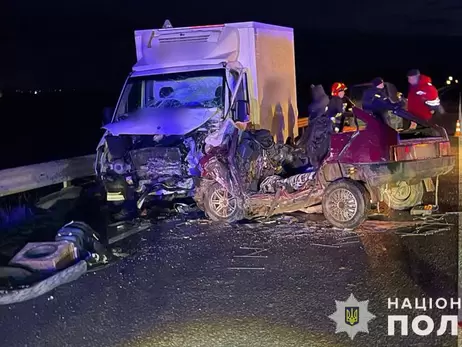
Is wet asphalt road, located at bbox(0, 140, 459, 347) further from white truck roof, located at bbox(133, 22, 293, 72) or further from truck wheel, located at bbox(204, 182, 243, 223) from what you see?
white truck roof, located at bbox(133, 22, 293, 72)

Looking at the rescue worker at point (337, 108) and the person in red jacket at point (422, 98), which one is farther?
the person in red jacket at point (422, 98)

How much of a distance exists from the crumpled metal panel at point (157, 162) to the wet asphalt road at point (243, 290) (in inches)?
57.4

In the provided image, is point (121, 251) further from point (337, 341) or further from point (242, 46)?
point (242, 46)

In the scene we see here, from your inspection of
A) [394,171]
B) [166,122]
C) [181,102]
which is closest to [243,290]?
[394,171]

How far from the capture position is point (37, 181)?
9.73 meters

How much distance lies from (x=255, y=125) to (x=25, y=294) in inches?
231

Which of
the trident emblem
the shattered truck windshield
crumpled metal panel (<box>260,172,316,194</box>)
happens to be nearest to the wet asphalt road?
the trident emblem

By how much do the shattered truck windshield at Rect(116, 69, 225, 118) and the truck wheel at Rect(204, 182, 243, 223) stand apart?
5.16 ft

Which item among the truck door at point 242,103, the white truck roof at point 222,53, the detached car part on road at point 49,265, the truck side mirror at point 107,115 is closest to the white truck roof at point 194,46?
the white truck roof at point 222,53

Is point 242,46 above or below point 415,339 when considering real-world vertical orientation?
above

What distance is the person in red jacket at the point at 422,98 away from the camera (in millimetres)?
9273

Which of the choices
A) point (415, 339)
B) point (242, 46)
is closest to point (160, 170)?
point (242, 46)

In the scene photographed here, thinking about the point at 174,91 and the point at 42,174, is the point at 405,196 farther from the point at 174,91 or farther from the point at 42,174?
the point at 42,174

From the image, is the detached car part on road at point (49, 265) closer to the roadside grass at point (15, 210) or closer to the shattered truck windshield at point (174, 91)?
the roadside grass at point (15, 210)
